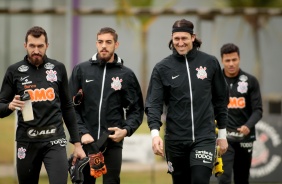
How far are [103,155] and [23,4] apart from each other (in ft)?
69.3

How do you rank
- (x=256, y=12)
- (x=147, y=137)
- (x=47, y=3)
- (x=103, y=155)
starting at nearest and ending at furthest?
(x=103, y=155), (x=147, y=137), (x=256, y=12), (x=47, y=3)

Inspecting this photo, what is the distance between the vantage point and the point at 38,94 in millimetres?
9367

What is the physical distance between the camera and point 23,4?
30.9 meters

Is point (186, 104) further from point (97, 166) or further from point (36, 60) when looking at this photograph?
point (36, 60)

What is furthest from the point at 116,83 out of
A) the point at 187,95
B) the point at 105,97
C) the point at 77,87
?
the point at 187,95

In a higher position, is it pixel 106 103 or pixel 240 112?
pixel 106 103

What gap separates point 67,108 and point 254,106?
3.66m

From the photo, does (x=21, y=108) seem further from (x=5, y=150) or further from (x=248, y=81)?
(x=5, y=150)

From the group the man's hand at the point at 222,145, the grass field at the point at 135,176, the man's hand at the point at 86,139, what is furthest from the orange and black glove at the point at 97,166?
the grass field at the point at 135,176

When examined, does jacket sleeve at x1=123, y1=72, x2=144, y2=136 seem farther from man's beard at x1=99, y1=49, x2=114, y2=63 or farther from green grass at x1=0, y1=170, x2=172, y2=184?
green grass at x1=0, y1=170, x2=172, y2=184

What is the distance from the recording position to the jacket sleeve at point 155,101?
30.9 ft

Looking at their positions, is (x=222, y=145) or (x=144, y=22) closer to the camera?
(x=222, y=145)

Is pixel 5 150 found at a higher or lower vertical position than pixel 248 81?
lower

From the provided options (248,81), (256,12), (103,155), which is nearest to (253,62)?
(256,12)
